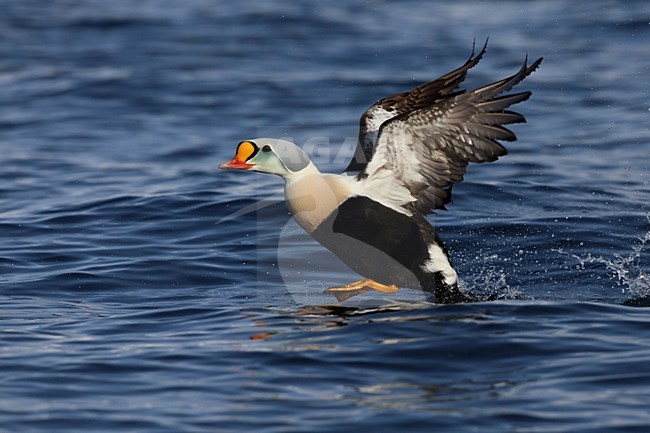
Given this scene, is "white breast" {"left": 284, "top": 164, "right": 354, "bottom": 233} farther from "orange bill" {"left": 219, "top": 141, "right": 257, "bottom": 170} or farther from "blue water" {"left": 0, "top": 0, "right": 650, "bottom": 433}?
"blue water" {"left": 0, "top": 0, "right": 650, "bottom": 433}

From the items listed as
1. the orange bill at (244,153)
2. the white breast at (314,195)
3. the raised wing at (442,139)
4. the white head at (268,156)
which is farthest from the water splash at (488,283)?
the orange bill at (244,153)

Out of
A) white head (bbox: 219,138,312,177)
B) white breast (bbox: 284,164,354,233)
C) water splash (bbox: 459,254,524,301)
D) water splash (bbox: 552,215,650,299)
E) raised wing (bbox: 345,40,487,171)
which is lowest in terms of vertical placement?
water splash (bbox: 459,254,524,301)

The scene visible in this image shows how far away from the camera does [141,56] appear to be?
17.4 metres

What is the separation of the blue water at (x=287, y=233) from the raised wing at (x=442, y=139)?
2.79 ft

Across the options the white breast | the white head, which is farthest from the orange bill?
the white breast

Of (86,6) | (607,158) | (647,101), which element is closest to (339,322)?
(607,158)

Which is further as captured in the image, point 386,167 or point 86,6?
point 86,6

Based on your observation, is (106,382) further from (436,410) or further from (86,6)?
(86,6)

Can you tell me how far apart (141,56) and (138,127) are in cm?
359

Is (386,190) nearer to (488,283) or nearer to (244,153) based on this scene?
(244,153)

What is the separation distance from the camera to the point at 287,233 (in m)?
9.76

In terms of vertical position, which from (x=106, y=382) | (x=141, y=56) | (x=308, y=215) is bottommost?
(x=106, y=382)

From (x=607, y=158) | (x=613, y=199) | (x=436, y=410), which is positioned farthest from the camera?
(x=607, y=158)

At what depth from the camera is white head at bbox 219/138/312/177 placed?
716 centimetres
